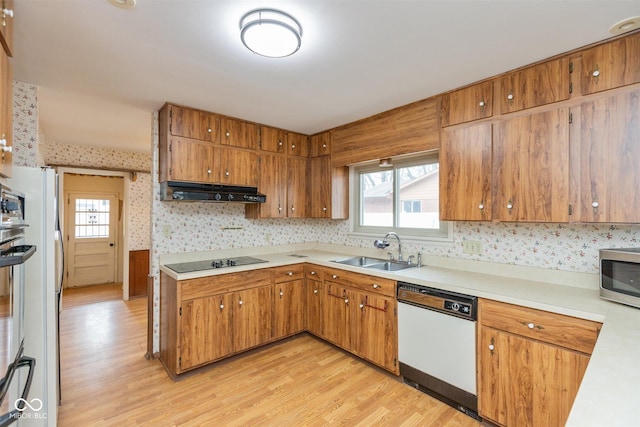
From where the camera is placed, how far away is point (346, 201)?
3.79m

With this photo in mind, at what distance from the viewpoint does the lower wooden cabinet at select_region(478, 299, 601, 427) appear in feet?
5.25

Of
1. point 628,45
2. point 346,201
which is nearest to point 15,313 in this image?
point 346,201

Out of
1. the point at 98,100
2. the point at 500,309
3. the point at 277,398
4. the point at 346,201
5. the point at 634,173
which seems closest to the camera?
the point at 634,173

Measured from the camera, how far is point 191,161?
2850 millimetres

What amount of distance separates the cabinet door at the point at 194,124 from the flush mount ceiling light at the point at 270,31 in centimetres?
145

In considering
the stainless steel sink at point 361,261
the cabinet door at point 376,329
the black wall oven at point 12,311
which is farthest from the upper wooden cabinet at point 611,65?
the black wall oven at point 12,311

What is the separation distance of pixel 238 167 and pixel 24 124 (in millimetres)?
1711

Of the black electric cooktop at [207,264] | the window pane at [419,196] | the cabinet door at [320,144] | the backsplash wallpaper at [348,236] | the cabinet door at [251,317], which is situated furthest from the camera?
the cabinet door at [320,144]

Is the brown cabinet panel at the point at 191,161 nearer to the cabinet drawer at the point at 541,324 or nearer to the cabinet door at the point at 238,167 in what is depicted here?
the cabinet door at the point at 238,167

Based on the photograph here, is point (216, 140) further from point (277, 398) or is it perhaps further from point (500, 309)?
point (500, 309)

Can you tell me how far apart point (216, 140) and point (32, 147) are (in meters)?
1.43

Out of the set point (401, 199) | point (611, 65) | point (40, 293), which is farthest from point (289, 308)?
point (611, 65)

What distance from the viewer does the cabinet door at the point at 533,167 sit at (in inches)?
74.2

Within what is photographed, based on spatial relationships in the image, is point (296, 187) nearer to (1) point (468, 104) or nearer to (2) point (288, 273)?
(2) point (288, 273)
